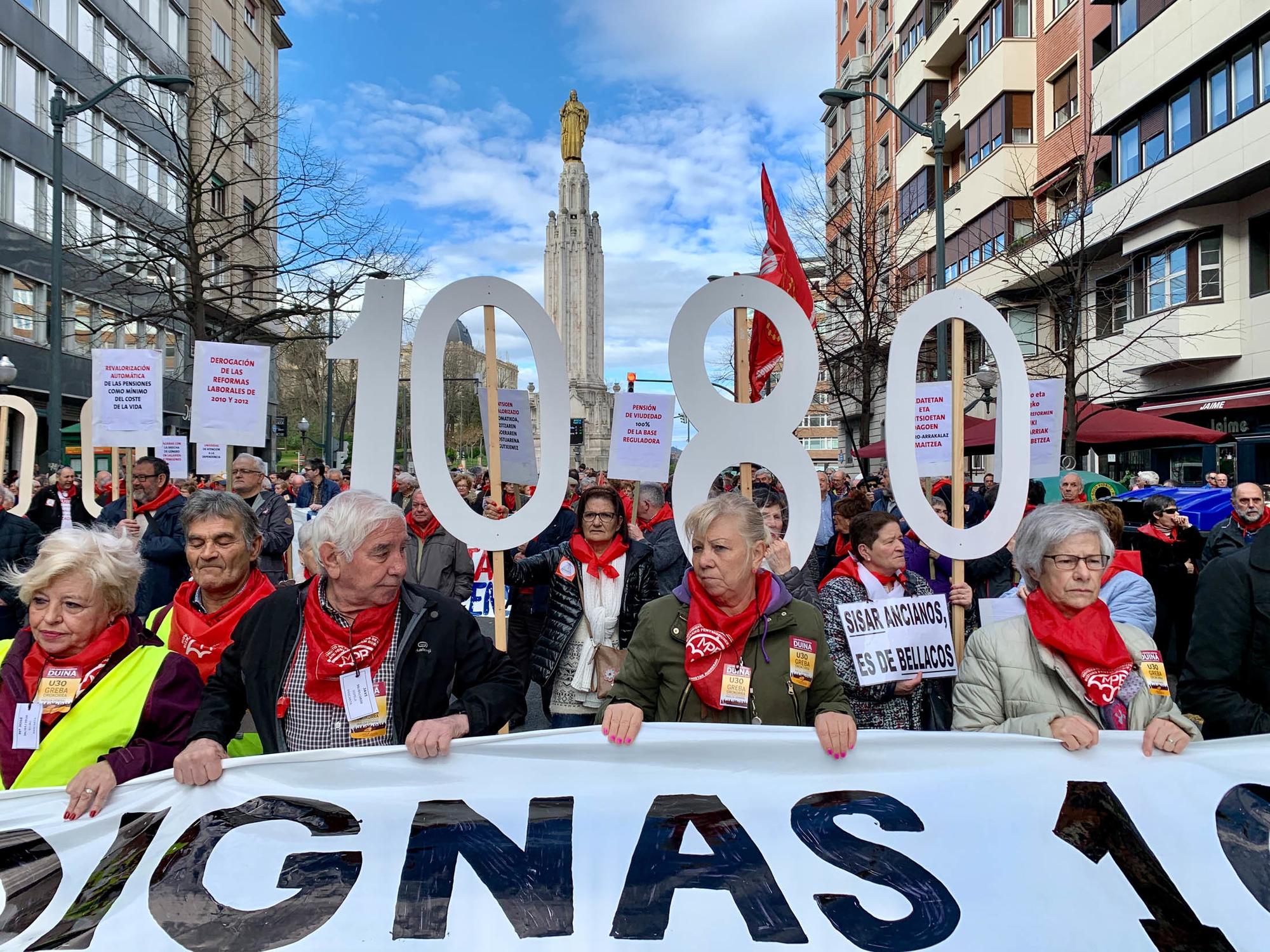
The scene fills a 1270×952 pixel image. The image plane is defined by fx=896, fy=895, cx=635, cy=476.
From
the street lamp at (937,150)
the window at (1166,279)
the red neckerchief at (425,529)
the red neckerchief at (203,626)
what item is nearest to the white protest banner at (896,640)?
the red neckerchief at (203,626)

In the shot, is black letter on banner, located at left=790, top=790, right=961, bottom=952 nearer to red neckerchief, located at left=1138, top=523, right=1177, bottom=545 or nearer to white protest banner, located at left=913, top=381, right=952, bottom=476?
white protest banner, located at left=913, top=381, right=952, bottom=476

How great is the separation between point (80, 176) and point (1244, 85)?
2892cm

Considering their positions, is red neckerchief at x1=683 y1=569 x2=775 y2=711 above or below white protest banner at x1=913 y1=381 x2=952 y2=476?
below

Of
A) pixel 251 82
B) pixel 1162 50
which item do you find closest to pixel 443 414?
pixel 1162 50

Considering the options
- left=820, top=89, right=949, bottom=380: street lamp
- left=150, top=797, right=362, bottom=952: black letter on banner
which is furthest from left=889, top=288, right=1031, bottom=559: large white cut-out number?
left=820, top=89, right=949, bottom=380: street lamp

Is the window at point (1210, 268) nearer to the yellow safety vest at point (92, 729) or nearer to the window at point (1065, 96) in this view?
the window at point (1065, 96)

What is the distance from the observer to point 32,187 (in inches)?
944

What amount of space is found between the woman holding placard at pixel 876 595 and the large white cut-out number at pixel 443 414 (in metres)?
1.28

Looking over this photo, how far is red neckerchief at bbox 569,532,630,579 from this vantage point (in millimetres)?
4555

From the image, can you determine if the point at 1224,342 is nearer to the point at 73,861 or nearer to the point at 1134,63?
the point at 1134,63

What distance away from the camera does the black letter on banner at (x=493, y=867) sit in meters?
2.33

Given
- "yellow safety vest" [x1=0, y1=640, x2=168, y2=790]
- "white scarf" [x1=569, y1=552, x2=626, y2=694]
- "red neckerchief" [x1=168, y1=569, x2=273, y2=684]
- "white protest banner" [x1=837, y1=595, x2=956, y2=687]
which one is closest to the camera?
"yellow safety vest" [x1=0, y1=640, x2=168, y2=790]

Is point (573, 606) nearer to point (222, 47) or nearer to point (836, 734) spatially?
point (836, 734)

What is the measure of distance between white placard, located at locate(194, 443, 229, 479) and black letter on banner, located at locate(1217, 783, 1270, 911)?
28.3 ft
